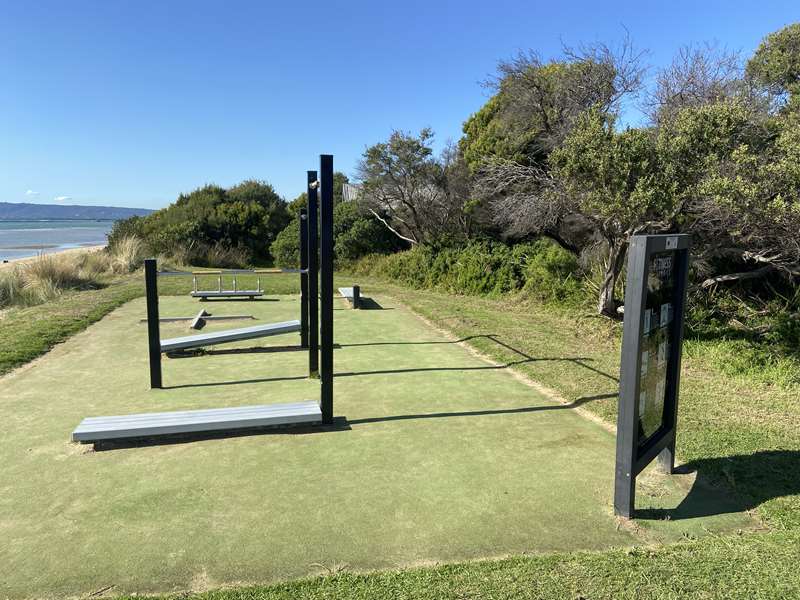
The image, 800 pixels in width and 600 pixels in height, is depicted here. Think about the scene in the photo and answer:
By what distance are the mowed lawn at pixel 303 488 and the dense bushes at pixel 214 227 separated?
17.7 m

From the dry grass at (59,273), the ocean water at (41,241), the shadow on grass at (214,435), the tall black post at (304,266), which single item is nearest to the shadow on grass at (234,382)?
the tall black post at (304,266)

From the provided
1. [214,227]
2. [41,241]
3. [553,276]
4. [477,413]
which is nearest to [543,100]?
[553,276]

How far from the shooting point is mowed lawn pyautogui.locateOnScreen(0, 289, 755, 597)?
2883 mm

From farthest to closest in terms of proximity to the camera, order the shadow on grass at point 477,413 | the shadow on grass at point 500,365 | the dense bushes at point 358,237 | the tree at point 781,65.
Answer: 1. the dense bushes at point 358,237
2. the tree at point 781,65
3. the shadow on grass at point 500,365
4. the shadow on grass at point 477,413

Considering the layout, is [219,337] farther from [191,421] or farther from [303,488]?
[303,488]

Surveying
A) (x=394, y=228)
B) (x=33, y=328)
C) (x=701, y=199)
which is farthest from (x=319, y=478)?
(x=394, y=228)

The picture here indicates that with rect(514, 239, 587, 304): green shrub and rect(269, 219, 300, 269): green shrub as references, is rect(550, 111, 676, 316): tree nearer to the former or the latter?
rect(514, 239, 587, 304): green shrub

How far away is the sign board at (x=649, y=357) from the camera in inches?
124

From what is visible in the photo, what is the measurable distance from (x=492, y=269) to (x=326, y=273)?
36.6ft

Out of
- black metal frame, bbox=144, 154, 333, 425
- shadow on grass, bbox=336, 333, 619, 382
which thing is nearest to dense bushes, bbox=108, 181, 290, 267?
shadow on grass, bbox=336, 333, 619, 382

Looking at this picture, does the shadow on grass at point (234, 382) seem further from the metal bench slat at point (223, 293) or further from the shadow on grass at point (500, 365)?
the metal bench slat at point (223, 293)

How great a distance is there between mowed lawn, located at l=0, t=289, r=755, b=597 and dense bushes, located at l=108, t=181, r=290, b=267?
17.7 meters

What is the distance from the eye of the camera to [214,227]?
2608 centimetres

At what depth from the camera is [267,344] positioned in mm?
8398
